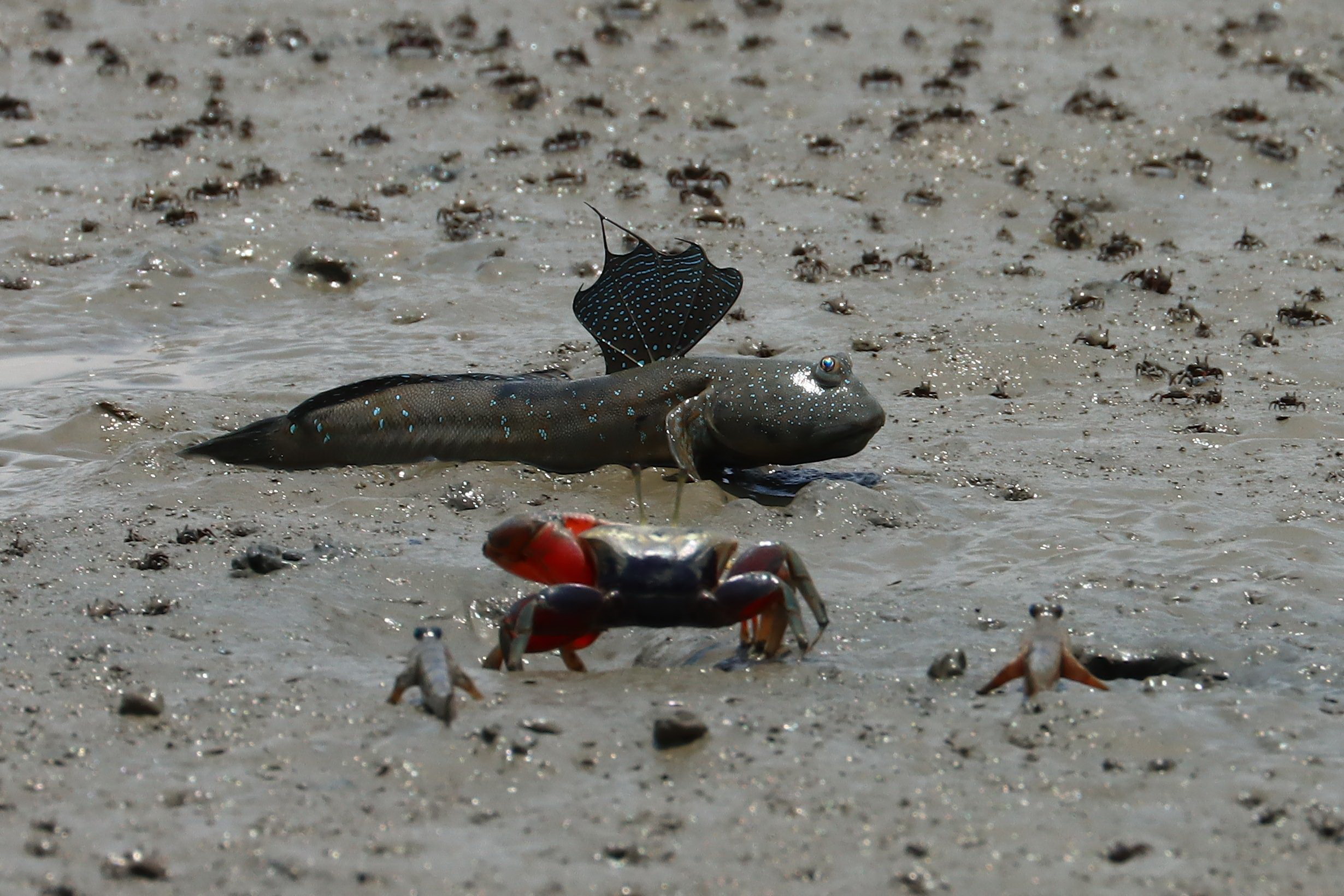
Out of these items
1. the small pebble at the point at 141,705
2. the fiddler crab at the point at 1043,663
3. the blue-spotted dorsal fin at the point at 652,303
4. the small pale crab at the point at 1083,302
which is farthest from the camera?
the small pale crab at the point at 1083,302

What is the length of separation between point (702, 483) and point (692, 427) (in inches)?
8.6

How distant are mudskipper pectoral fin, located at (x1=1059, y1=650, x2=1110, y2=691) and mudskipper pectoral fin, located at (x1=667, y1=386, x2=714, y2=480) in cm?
200

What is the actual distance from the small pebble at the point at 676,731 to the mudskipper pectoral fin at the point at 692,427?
2128mm

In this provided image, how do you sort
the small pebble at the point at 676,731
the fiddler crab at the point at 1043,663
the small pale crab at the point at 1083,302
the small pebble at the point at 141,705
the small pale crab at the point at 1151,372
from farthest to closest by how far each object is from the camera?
1. the small pale crab at the point at 1083,302
2. the small pale crab at the point at 1151,372
3. the fiddler crab at the point at 1043,663
4. the small pebble at the point at 141,705
5. the small pebble at the point at 676,731

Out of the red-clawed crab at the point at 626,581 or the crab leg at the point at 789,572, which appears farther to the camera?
Answer: the crab leg at the point at 789,572

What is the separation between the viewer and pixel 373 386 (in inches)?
225

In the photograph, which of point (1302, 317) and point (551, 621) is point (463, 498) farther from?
point (1302, 317)

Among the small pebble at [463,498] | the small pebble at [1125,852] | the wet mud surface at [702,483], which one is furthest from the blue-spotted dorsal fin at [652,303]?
the small pebble at [1125,852]

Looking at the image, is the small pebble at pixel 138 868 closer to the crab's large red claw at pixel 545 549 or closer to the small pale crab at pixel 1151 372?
the crab's large red claw at pixel 545 549

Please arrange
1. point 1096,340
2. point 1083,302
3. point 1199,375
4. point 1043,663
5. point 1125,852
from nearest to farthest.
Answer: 1. point 1125,852
2. point 1043,663
3. point 1199,375
4. point 1096,340
5. point 1083,302

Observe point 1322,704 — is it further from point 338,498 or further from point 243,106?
point 243,106

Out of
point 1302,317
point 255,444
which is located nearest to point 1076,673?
point 255,444

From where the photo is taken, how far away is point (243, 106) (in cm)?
1054

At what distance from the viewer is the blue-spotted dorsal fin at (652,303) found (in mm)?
5738
